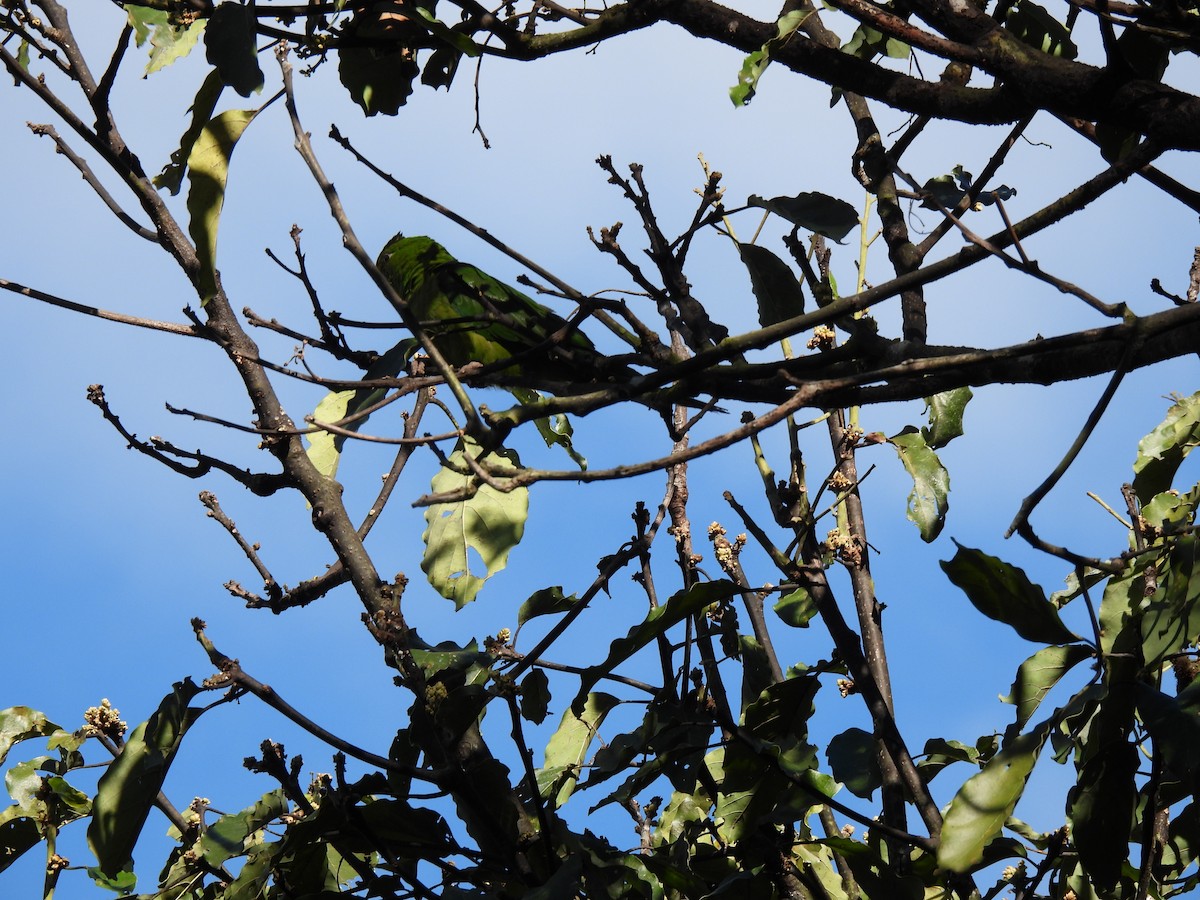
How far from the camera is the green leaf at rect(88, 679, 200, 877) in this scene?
5.82 ft

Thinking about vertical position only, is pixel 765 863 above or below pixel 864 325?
below

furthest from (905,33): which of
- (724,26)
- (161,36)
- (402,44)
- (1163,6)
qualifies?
(161,36)

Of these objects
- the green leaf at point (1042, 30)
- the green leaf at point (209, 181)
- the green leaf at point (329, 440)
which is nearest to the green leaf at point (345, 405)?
the green leaf at point (329, 440)

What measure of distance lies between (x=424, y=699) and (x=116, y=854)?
0.59m

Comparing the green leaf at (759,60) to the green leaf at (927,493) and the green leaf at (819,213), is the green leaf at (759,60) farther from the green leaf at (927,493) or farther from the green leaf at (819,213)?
the green leaf at (927,493)

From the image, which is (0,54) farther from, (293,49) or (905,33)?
(905,33)

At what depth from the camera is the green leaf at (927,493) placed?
1909 millimetres

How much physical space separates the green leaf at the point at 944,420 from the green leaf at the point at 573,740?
83 centimetres

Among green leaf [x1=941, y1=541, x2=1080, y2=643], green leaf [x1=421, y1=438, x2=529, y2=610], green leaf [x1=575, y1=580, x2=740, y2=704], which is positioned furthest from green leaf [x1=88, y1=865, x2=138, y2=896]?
green leaf [x1=941, y1=541, x2=1080, y2=643]

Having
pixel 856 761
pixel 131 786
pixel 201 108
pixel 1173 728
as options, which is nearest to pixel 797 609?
pixel 856 761

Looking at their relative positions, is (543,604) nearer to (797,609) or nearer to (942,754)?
(797,609)

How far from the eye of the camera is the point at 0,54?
76.2 inches

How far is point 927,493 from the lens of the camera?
1916mm

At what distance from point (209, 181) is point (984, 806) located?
54.0 inches
